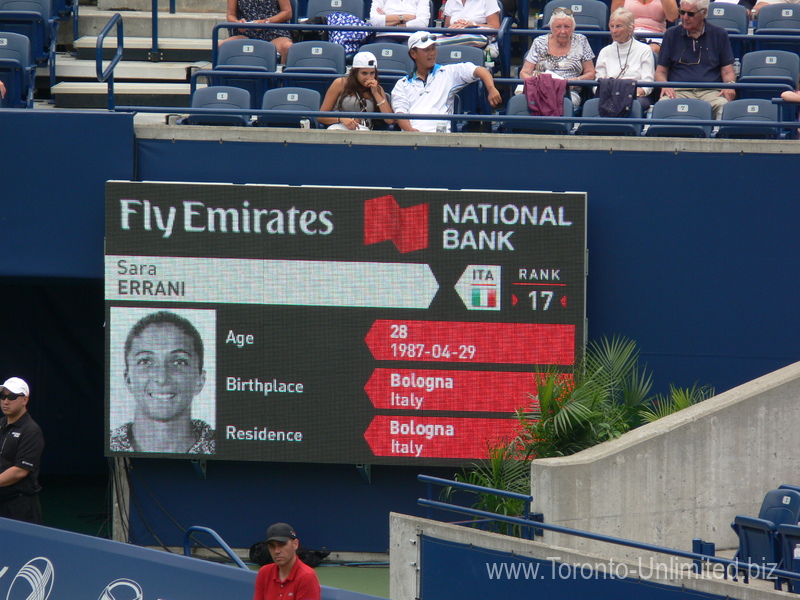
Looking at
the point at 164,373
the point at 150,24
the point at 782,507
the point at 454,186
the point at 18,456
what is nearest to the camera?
the point at 782,507

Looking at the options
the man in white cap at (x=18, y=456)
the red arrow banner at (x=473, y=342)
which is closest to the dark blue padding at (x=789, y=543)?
the red arrow banner at (x=473, y=342)

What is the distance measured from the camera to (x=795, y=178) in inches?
397

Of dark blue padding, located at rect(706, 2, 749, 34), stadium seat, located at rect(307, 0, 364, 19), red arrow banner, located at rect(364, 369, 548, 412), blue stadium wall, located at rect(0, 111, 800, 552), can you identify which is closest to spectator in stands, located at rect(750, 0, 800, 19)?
dark blue padding, located at rect(706, 2, 749, 34)

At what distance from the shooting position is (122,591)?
7633 mm

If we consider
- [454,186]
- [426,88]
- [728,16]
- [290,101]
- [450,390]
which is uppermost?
[728,16]

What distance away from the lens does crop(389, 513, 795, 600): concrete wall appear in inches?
279

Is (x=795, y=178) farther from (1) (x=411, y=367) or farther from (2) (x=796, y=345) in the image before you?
(1) (x=411, y=367)

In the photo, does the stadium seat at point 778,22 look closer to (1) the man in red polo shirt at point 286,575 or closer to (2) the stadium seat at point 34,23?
(2) the stadium seat at point 34,23

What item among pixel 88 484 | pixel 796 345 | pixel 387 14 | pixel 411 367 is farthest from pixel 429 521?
pixel 387 14

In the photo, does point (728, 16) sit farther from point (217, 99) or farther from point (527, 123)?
point (217, 99)

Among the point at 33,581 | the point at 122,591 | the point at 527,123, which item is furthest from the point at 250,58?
the point at 122,591

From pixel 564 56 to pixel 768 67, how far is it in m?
2.09

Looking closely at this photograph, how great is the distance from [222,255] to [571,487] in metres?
3.67

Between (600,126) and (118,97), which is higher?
(118,97)
